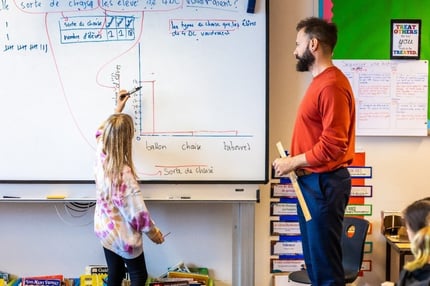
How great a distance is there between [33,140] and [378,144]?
1892 millimetres

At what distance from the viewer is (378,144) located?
2748 mm

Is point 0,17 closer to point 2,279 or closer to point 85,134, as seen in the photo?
point 85,134

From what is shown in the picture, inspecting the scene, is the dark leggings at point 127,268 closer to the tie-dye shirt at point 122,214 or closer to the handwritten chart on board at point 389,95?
the tie-dye shirt at point 122,214

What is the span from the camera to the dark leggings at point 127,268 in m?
2.30

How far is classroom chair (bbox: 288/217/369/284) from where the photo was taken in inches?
95.9

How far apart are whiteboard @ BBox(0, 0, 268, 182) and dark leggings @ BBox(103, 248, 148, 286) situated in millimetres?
414

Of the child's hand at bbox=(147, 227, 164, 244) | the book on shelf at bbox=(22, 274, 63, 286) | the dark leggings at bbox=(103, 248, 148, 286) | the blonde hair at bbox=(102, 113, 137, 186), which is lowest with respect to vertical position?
the book on shelf at bbox=(22, 274, 63, 286)

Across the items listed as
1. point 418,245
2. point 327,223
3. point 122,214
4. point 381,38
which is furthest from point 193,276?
point 381,38

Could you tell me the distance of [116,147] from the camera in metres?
2.18

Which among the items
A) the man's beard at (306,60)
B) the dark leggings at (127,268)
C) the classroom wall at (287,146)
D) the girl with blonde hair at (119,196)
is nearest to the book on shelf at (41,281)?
the dark leggings at (127,268)

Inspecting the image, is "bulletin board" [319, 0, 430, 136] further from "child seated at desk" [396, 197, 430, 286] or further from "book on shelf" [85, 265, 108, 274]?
"book on shelf" [85, 265, 108, 274]

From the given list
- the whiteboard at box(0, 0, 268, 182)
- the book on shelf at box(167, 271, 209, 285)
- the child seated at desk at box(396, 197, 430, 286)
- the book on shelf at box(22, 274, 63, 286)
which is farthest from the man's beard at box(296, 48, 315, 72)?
the book on shelf at box(22, 274, 63, 286)

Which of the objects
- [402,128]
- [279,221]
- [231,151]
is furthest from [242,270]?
[402,128]

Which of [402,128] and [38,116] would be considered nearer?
[38,116]
